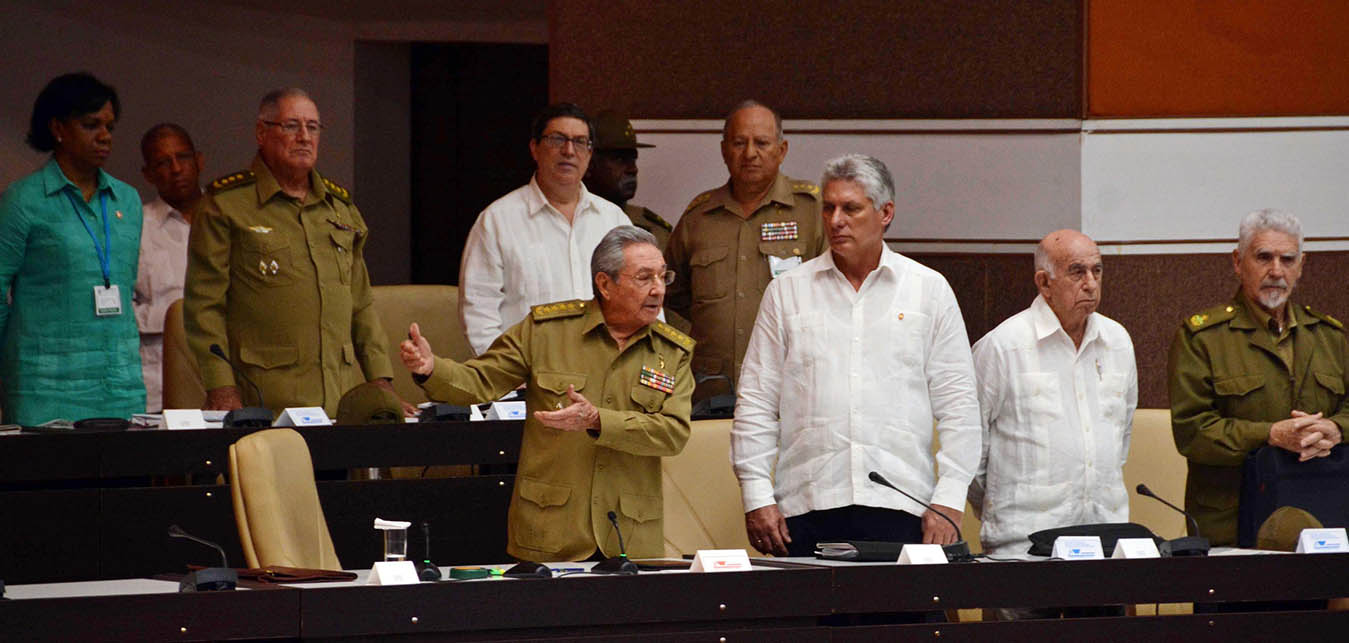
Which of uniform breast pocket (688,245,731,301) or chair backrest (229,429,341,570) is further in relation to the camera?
uniform breast pocket (688,245,731,301)

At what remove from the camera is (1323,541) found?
3.93m

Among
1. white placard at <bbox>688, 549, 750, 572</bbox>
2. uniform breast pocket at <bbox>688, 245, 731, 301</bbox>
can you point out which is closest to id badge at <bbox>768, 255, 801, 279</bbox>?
uniform breast pocket at <bbox>688, 245, 731, 301</bbox>

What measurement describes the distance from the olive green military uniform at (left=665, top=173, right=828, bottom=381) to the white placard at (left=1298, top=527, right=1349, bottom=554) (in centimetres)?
197

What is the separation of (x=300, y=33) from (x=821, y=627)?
6450mm

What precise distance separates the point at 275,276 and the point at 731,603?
2.07m

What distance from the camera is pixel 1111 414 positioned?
4469 millimetres

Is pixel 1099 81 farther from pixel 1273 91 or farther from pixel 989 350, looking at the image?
pixel 989 350

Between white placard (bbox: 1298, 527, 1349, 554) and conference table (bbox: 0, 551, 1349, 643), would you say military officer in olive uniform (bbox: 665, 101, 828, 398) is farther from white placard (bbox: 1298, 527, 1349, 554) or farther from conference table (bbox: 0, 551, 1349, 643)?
white placard (bbox: 1298, 527, 1349, 554)

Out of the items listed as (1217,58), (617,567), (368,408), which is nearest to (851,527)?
(617,567)

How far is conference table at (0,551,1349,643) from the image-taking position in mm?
3221

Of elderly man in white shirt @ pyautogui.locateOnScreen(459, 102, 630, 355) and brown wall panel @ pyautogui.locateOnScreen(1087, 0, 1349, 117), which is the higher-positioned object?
brown wall panel @ pyautogui.locateOnScreen(1087, 0, 1349, 117)

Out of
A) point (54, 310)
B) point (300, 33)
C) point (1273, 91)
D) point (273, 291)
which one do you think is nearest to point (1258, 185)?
point (1273, 91)

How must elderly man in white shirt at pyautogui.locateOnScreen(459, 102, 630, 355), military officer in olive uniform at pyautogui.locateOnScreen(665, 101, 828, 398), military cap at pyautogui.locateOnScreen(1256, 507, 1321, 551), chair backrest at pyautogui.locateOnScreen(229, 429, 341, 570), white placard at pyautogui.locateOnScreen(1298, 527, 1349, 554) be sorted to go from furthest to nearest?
military officer in olive uniform at pyautogui.locateOnScreen(665, 101, 828, 398) < elderly man in white shirt at pyautogui.locateOnScreen(459, 102, 630, 355) < military cap at pyautogui.locateOnScreen(1256, 507, 1321, 551) < white placard at pyautogui.locateOnScreen(1298, 527, 1349, 554) < chair backrest at pyautogui.locateOnScreen(229, 429, 341, 570)

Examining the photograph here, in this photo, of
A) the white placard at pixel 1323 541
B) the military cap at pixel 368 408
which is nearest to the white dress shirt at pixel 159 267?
the military cap at pixel 368 408
